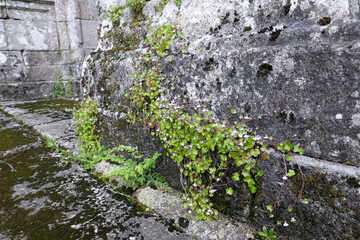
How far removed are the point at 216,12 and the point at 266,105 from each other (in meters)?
0.65

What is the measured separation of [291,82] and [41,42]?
740 cm

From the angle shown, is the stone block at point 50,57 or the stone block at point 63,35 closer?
the stone block at point 50,57

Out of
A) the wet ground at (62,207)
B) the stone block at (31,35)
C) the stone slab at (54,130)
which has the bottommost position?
the wet ground at (62,207)

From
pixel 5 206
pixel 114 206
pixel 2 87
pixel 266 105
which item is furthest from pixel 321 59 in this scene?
pixel 2 87

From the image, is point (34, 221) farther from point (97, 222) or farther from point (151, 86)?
point (151, 86)

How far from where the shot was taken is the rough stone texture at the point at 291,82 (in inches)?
35.4

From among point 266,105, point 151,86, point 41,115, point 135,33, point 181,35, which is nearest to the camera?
point 266,105

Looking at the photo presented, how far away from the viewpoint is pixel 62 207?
1.40m

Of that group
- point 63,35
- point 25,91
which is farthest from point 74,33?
point 25,91

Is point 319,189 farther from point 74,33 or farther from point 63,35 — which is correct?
point 63,35

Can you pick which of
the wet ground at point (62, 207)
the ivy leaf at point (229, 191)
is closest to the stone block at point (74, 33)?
the wet ground at point (62, 207)

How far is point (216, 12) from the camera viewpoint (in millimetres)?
1344

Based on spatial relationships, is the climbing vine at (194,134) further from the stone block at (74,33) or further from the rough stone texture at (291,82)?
the stone block at (74,33)

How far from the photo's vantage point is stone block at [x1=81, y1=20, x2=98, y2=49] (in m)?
6.75
